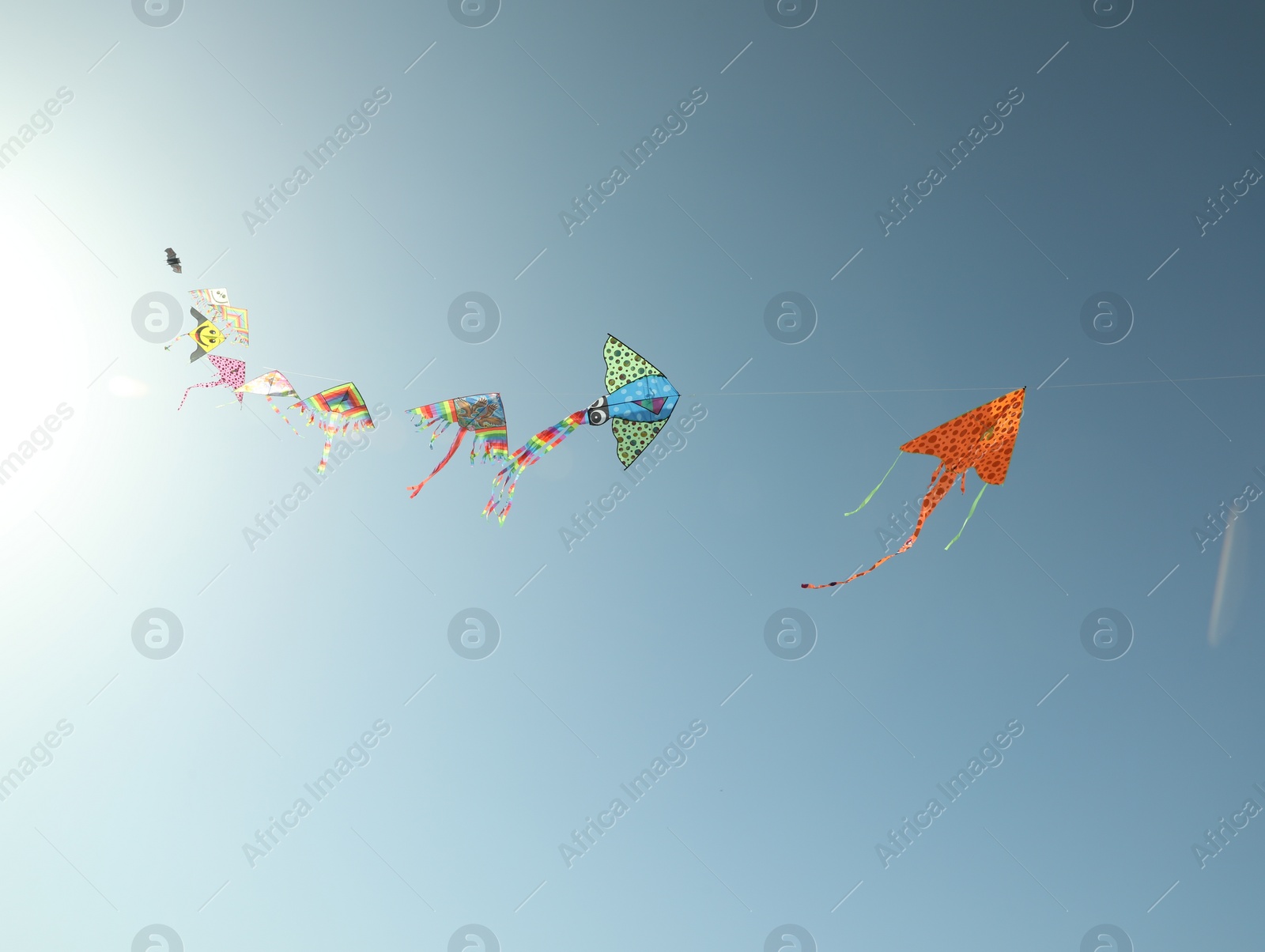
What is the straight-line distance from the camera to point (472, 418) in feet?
20.4

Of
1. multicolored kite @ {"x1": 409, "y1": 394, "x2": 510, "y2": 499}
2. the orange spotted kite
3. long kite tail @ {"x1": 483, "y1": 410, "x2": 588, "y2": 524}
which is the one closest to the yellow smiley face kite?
multicolored kite @ {"x1": 409, "y1": 394, "x2": 510, "y2": 499}

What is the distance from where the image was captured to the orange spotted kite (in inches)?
237

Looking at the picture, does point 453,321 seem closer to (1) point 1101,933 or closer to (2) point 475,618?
(2) point 475,618

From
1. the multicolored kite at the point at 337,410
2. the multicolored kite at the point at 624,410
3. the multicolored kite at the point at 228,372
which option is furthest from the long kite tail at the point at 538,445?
the multicolored kite at the point at 228,372

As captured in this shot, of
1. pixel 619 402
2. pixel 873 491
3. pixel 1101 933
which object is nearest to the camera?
pixel 619 402

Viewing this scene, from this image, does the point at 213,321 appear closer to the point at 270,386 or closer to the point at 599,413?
the point at 270,386

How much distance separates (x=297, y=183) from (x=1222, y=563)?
9.00m

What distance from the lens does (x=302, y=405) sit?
21.5 feet

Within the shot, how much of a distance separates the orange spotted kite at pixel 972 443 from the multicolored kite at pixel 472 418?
2587 millimetres

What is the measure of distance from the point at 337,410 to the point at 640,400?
7.18 feet

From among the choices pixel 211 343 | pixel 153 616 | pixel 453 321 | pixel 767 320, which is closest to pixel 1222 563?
pixel 767 320

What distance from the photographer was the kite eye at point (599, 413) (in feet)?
20.3

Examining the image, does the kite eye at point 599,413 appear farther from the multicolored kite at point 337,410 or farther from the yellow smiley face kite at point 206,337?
the yellow smiley face kite at point 206,337

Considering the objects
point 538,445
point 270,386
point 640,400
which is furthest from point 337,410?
point 640,400
